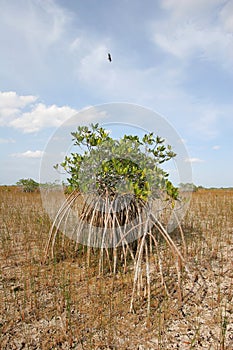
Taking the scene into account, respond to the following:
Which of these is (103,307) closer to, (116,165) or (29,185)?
(116,165)

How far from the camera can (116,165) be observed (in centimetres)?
293

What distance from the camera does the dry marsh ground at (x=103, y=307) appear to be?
1.96m

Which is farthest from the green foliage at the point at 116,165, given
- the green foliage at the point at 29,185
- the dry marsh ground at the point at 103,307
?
the green foliage at the point at 29,185

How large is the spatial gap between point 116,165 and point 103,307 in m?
1.37

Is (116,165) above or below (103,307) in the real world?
above

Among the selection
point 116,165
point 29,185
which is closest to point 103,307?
point 116,165

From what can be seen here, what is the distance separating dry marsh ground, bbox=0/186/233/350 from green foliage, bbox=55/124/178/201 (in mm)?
941

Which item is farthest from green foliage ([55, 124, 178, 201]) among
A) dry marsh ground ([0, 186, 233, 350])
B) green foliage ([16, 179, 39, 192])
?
green foliage ([16, 179, 39, 192])

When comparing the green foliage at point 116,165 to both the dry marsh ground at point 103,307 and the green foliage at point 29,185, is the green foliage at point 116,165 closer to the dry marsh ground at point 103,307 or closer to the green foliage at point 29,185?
the dry marsh ground at point 103,307

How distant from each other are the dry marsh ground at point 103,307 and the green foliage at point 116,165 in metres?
0.94

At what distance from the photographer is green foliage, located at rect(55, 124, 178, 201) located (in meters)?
2.95

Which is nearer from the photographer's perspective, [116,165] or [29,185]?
[116,165]

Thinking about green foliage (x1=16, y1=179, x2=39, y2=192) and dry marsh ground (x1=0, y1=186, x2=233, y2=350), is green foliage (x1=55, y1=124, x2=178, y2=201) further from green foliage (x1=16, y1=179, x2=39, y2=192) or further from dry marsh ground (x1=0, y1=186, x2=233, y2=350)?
green foliage (x1=16, y1=179, x2=39, y2=192)

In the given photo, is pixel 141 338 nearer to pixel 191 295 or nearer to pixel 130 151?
pixel 191 295
